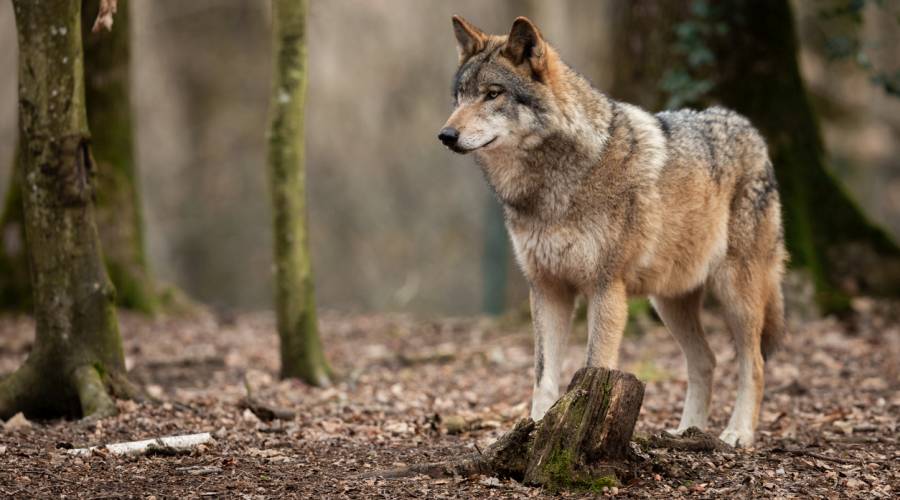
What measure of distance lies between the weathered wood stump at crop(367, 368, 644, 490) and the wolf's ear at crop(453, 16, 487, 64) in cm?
206

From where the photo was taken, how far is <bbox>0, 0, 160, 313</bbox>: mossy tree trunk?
1021 cm

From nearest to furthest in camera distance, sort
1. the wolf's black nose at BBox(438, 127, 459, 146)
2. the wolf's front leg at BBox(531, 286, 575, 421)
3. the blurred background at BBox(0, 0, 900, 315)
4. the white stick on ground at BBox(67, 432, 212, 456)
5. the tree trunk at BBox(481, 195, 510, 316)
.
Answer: the white stick on ground at BBox(67, 432, 212, 456), the wolf's black nose at BBox(438, 127, 459, 146), the wolf's front leg at BBox(531, 286, 575, 421), the tree trunk at BBox(481, 195, 510, 316), the blurred background at BBox(0, 0, 900, 315)

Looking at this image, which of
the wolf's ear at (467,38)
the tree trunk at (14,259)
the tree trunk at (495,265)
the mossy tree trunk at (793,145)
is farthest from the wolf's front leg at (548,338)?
the tree trunk at (495,265)

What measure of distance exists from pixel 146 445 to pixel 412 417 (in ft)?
6.15

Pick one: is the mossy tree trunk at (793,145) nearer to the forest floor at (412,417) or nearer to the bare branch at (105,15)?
the forest floor at (412,417)

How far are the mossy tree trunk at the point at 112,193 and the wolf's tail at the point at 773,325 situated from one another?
23.0 ft

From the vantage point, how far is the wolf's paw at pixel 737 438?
564 cm

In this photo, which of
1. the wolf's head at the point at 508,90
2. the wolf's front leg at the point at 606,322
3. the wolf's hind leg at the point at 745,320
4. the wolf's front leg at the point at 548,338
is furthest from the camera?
the wolf's hind leg at the point at 745,320

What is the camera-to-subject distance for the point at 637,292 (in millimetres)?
5578

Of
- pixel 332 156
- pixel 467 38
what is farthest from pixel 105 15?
pixel 332 156

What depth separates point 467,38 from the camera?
5480 mm

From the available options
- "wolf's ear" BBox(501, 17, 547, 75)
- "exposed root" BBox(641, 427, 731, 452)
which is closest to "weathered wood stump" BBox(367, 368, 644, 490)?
"exposed root" BBox(641, 427, 731, 452)

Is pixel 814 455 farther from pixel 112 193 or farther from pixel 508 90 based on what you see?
pixel 112 193

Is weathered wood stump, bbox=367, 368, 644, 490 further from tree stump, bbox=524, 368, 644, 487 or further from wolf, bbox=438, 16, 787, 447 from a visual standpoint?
wolf, bbox=438, 16, 787, 447
